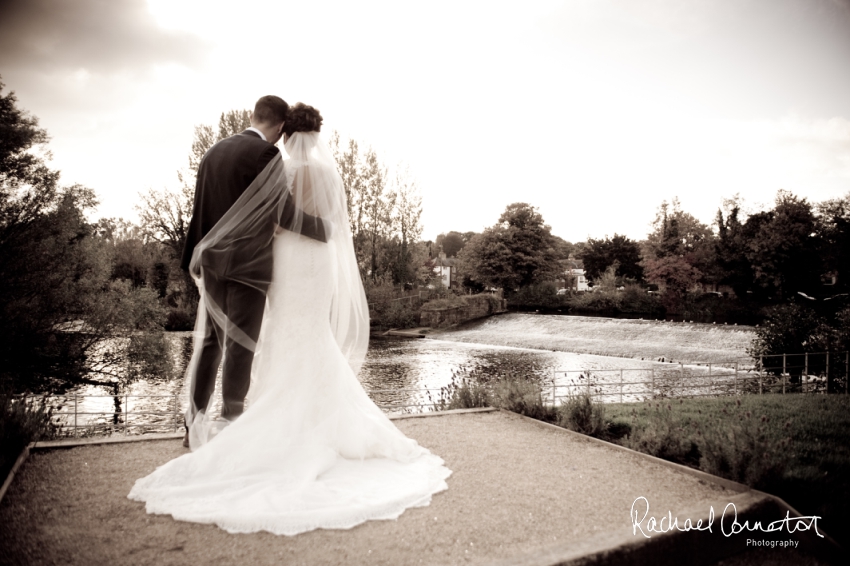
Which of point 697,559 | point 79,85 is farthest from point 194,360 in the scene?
point 79,85

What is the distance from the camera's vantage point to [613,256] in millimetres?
64688

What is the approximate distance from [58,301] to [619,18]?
51.8ft

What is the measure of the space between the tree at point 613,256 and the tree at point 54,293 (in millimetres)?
56238

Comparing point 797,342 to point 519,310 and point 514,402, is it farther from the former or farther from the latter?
point 519,310

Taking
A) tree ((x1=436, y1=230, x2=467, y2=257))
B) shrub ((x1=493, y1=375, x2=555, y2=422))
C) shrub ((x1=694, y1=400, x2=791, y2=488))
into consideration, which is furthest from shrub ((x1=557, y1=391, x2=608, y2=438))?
tree ((x1=436, y1=230, x2=467, y2=257))

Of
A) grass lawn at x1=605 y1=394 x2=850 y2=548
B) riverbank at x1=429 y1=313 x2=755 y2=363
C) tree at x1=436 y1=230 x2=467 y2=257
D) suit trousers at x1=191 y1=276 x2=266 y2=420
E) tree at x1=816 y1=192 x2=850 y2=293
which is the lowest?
riverbank at x1=429 y1=313 x2=755 y2=363

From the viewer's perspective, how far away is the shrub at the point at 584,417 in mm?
5492

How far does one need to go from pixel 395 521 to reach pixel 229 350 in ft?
6.04

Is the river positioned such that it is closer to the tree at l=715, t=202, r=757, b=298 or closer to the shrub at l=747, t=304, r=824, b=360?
the shrub at l=747, t=304, r=824, b=360

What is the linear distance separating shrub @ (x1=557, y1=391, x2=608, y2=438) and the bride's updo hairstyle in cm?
398

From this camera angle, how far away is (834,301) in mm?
25109

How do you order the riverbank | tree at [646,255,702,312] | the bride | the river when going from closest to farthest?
the bride
the river
the riverbank
tree at [646,255,702,312]

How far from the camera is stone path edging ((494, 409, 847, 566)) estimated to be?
2.51m

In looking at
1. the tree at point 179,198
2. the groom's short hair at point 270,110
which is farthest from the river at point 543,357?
the groom's short hair at point 270,110
